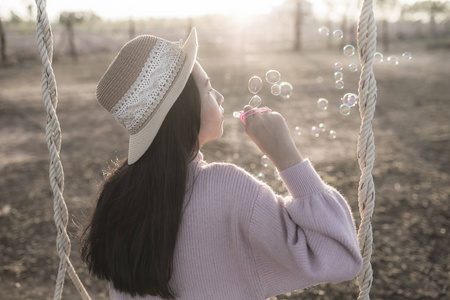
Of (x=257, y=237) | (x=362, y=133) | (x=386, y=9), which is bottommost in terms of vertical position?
(x=386, y=9)

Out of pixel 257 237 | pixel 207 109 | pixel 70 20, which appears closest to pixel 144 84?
pixel 207 109

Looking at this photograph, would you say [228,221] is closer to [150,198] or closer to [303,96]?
[150,198]

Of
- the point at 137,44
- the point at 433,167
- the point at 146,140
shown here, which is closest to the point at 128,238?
the point at 146,140

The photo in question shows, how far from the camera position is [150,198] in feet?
4.79

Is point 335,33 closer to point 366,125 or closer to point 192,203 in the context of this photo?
point 366,125

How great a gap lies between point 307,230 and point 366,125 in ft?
1.36

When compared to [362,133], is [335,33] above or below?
above

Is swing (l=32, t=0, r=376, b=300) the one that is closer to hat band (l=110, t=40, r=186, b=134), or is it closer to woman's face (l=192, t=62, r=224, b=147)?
hat band (l=110, t=40, r=186, b=134)

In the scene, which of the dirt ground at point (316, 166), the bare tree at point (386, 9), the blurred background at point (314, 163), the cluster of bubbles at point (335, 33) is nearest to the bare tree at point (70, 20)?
the blurred background at point (314, 163)

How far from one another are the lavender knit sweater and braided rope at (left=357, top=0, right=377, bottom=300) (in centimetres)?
16

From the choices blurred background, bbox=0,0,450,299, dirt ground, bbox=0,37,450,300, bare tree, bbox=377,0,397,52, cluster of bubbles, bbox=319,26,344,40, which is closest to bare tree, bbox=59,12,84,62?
blurred background, bbox=0,0,450,299

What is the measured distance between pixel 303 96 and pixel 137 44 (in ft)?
35.6

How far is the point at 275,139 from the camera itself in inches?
57.7

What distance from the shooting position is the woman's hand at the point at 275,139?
1.46 metres
